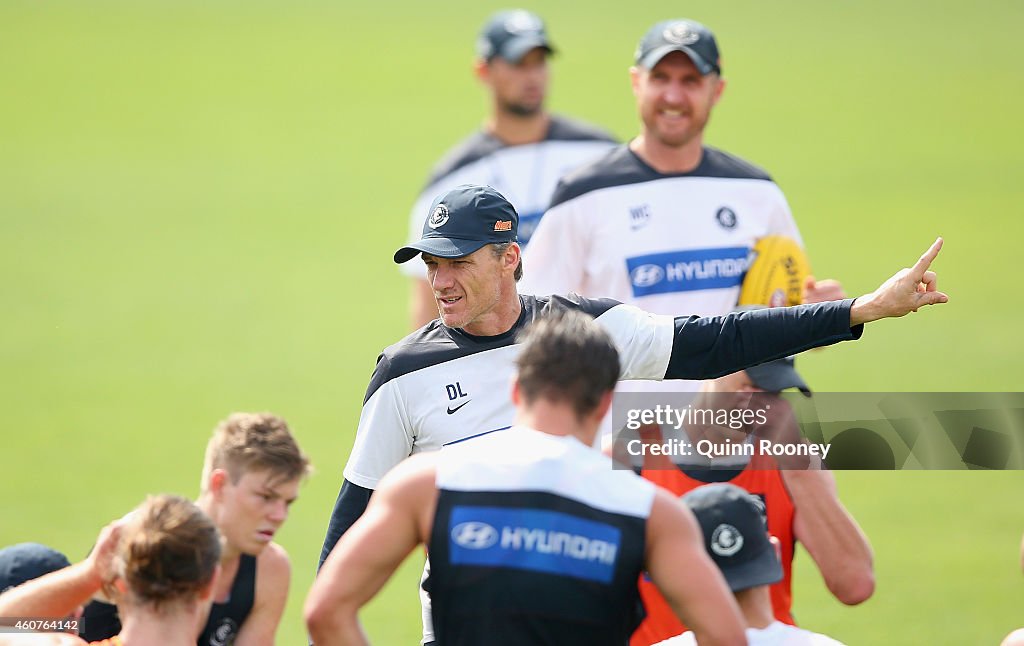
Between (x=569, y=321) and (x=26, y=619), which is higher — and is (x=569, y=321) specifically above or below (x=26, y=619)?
above

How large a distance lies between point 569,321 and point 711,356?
1.37 m

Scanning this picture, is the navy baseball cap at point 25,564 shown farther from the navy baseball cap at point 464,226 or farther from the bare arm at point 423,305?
the bare arm at point 423,305

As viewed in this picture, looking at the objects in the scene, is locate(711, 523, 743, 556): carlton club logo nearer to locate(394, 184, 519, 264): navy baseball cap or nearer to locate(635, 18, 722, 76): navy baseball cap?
locate(394, 184, 519, 264): navy baseball cap

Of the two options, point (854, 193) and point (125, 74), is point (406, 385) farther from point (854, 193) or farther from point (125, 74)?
point (125, 74)

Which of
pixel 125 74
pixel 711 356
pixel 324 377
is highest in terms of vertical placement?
pixel 125 74

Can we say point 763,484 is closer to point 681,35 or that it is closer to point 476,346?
point 476,346

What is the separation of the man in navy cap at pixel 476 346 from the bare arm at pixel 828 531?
0.57 meters

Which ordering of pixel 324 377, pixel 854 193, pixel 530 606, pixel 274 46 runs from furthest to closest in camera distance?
pixel 274 46, pixel 854 193, pixel 324 377, pixel 530 606

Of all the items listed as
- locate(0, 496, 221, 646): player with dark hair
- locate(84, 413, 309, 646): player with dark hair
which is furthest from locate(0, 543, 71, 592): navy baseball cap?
locate(0, 496, 221, 646): player with dark hair

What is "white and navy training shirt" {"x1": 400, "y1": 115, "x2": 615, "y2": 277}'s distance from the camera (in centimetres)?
1048

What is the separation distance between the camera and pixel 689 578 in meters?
3.84

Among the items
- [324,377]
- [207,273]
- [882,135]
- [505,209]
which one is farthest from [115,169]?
Result: [505,209]

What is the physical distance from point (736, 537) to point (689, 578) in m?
0.57

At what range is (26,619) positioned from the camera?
15.0 feet
